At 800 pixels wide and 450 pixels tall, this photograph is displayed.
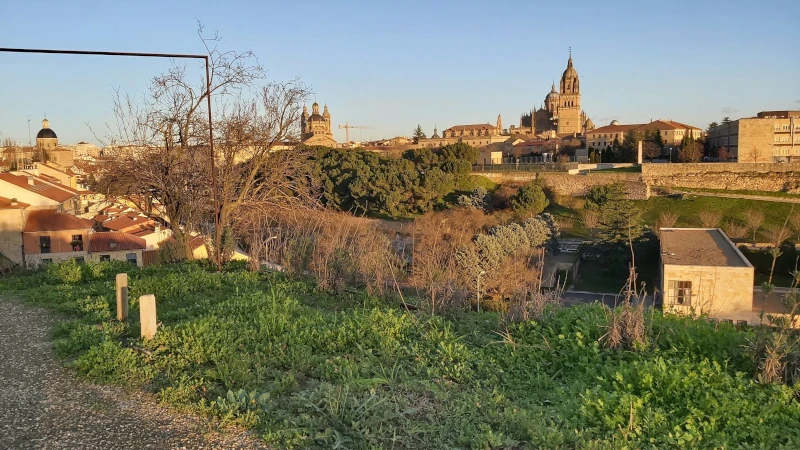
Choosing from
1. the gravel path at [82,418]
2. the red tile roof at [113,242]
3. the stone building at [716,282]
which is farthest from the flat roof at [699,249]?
the red tile roof at [113,242]

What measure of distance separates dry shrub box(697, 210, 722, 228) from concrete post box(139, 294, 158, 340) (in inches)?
1147

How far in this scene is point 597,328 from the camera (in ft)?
15.2

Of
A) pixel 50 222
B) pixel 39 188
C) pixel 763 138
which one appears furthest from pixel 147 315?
pixel 763 138

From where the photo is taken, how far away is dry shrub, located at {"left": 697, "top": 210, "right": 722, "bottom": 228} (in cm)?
2834

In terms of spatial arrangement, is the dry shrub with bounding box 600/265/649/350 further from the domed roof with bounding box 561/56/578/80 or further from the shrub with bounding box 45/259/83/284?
the domed roof with bounding box 561/56/578/80

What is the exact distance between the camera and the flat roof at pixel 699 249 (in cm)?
1537

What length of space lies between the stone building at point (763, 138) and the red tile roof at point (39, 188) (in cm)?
4618

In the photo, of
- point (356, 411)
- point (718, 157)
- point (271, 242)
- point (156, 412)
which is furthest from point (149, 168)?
point (718, 157)

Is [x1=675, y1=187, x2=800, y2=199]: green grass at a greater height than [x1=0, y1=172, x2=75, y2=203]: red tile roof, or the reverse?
[x1=0, y1=172, x2=75, y2=203]: red tile roof

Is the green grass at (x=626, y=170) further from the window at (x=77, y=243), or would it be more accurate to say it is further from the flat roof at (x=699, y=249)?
the window at (x=77, y=243)

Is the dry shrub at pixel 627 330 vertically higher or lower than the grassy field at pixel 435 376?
higher

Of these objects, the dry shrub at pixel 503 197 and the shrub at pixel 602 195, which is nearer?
the shrub at pixel 602 195

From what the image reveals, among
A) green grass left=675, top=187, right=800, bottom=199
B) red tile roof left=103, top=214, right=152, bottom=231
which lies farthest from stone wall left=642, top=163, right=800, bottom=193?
red tile roof left=103, top=214, right=152, bottom=231

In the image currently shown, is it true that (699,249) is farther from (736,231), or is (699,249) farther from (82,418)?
(82,418)
